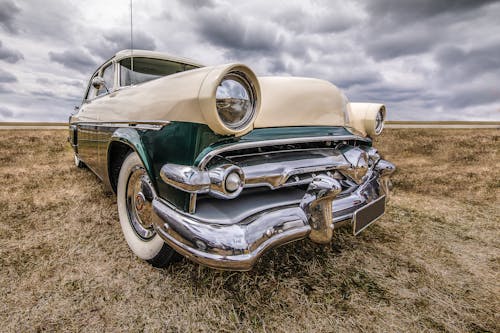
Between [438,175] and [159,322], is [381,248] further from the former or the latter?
[438,175]

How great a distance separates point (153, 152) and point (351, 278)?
138 centimetres

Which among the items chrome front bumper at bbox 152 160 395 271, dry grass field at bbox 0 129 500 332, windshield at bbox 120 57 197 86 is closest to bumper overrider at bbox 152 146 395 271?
chrome front bumper at bbox 152 160 395 271

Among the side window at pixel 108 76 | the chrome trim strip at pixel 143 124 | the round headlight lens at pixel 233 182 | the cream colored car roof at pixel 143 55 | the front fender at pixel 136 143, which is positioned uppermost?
the cream colored car roof at pixel 143 55

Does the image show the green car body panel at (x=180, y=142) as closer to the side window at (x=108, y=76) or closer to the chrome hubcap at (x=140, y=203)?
the chrome hubcap at (x=140, y=203)

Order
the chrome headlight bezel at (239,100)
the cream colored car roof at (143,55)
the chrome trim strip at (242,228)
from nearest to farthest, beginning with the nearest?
the chrome trim strip at (242,228), the chrome headlight bezel at (239,100), the cream colored car roof at (143,55)

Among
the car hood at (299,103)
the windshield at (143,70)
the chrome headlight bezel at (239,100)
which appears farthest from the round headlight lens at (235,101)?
the windshield at (143,70)

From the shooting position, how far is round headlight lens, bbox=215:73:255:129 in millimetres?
1356

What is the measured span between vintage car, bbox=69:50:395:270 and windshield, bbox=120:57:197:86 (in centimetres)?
51

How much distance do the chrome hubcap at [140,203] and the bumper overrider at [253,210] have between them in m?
0.24

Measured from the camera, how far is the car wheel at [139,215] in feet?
5.56

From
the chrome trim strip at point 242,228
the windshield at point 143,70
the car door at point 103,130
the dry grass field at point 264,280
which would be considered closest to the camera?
the chrome trim strip at point 242,228

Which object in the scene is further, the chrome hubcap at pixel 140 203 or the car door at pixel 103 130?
the car door at pixel 103 130

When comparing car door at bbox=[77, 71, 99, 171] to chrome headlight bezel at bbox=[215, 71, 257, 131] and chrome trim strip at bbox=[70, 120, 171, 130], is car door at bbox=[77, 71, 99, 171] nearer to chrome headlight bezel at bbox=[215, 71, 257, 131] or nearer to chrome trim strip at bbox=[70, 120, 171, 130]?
chrome trim strip at bbox=[70, 120, 171, 130]

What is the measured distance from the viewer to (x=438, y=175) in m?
4.34
